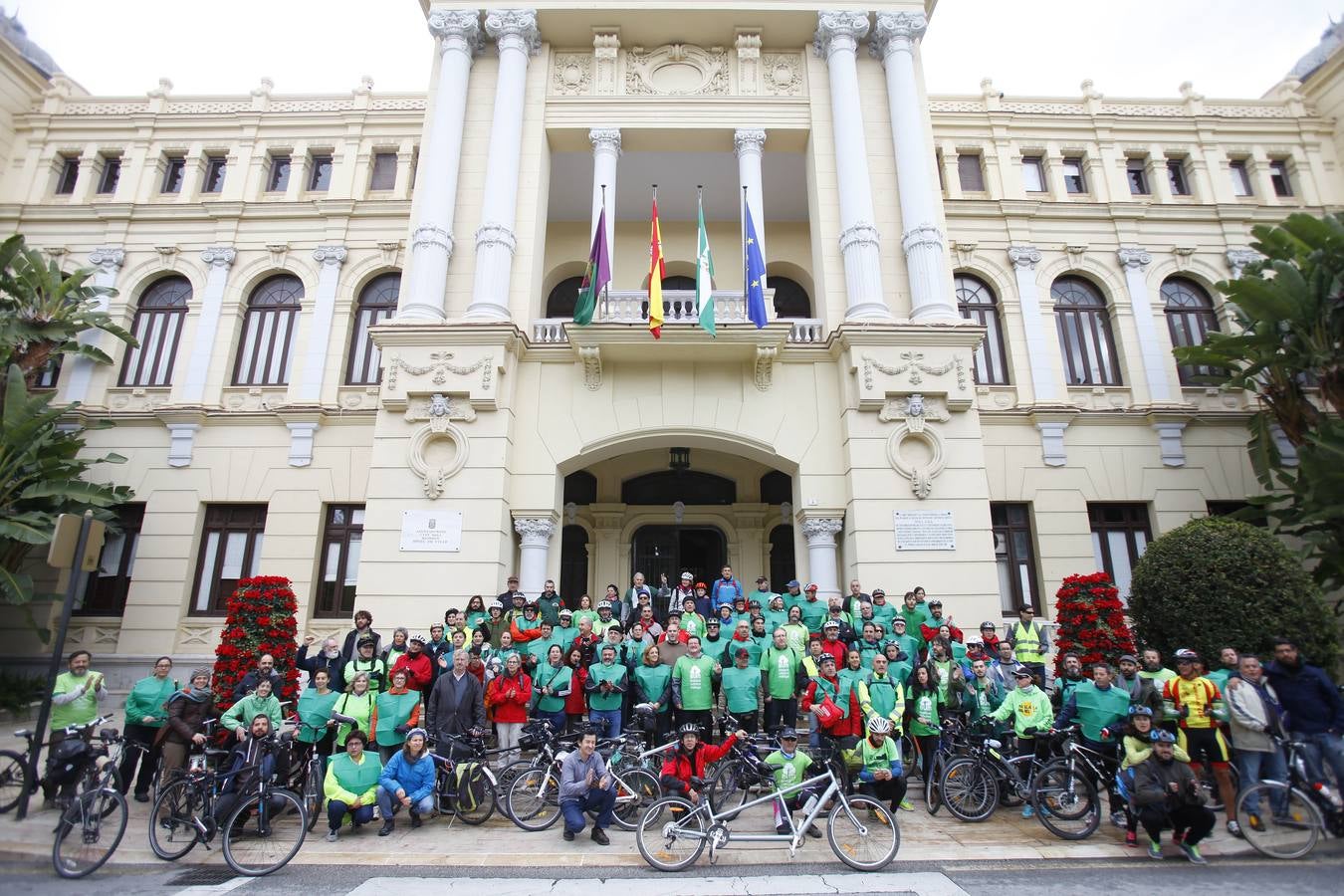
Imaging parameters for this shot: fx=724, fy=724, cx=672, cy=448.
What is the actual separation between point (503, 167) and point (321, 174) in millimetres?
9526

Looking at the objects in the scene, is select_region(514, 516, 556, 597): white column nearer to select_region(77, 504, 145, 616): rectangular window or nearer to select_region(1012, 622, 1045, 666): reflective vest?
select_region(1012, 622, 1045, 666): reflective vest

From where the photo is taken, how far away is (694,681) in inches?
370

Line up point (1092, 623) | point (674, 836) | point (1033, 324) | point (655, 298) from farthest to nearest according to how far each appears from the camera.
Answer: point (1033, 324), point (655, 298), point (1092, 623), point (674, 836)

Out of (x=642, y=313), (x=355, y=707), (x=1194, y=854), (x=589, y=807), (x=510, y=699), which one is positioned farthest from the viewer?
(x=642, y=313)

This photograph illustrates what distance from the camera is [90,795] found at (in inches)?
288

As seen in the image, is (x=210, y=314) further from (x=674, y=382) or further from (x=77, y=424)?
(x=674, y=382)

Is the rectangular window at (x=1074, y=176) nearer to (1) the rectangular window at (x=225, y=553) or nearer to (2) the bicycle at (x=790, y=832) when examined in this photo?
(2) the bicycle at (x=790, y=832)

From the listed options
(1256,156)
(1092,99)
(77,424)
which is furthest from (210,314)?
(1256,156)

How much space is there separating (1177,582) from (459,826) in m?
11.5

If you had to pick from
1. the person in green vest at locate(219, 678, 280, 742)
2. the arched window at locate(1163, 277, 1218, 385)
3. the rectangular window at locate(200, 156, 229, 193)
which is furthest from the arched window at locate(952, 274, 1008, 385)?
the rectangular window at locate(200, 156, 229, 193)

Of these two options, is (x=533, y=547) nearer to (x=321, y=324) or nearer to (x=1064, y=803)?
(x=1064, y=803)

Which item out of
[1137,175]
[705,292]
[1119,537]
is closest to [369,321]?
[705,292]

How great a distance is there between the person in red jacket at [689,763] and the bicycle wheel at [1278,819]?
212 inches

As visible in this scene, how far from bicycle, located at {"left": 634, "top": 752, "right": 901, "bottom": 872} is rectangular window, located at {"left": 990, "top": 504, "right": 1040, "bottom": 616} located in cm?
1229
